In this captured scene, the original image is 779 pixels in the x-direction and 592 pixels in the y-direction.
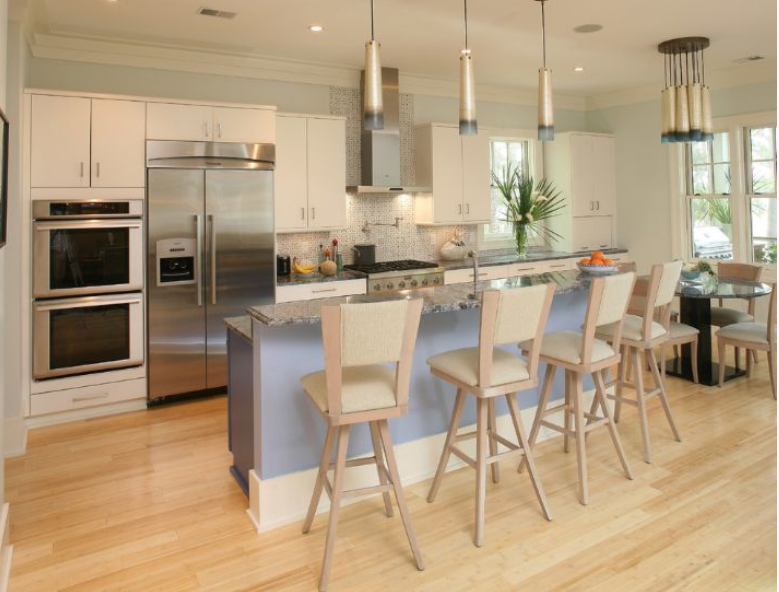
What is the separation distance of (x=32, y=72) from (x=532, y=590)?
15.1ft

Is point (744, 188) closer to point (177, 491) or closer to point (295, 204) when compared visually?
point (295, 204)

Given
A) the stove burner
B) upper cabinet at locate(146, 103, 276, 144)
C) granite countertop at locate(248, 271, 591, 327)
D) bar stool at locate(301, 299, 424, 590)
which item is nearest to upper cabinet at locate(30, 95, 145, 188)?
upper cabinet at locate(146, 103, 276, 144)

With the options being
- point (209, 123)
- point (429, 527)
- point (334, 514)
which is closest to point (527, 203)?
point (209, 123)

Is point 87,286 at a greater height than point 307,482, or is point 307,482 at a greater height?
point 87,286

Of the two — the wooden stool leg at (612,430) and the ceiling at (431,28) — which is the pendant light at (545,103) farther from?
the wooden stool leg at (612,430)

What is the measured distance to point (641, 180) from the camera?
22.6 ft

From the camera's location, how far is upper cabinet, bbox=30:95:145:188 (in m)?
3.95

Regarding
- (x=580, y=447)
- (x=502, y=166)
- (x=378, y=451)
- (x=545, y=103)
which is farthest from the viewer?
(x=502, y=166)

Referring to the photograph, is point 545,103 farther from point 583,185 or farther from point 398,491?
point 583,185

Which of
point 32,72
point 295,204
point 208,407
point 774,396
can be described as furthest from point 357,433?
point 32,72

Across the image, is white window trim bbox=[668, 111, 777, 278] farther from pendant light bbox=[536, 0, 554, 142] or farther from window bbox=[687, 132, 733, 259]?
pendant light bbox=[536, 0, 554, 142]

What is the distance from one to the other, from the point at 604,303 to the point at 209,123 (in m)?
3.17

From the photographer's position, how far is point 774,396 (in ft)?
14.4

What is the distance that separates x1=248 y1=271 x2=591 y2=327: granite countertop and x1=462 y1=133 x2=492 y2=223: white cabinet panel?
2.58 meters
